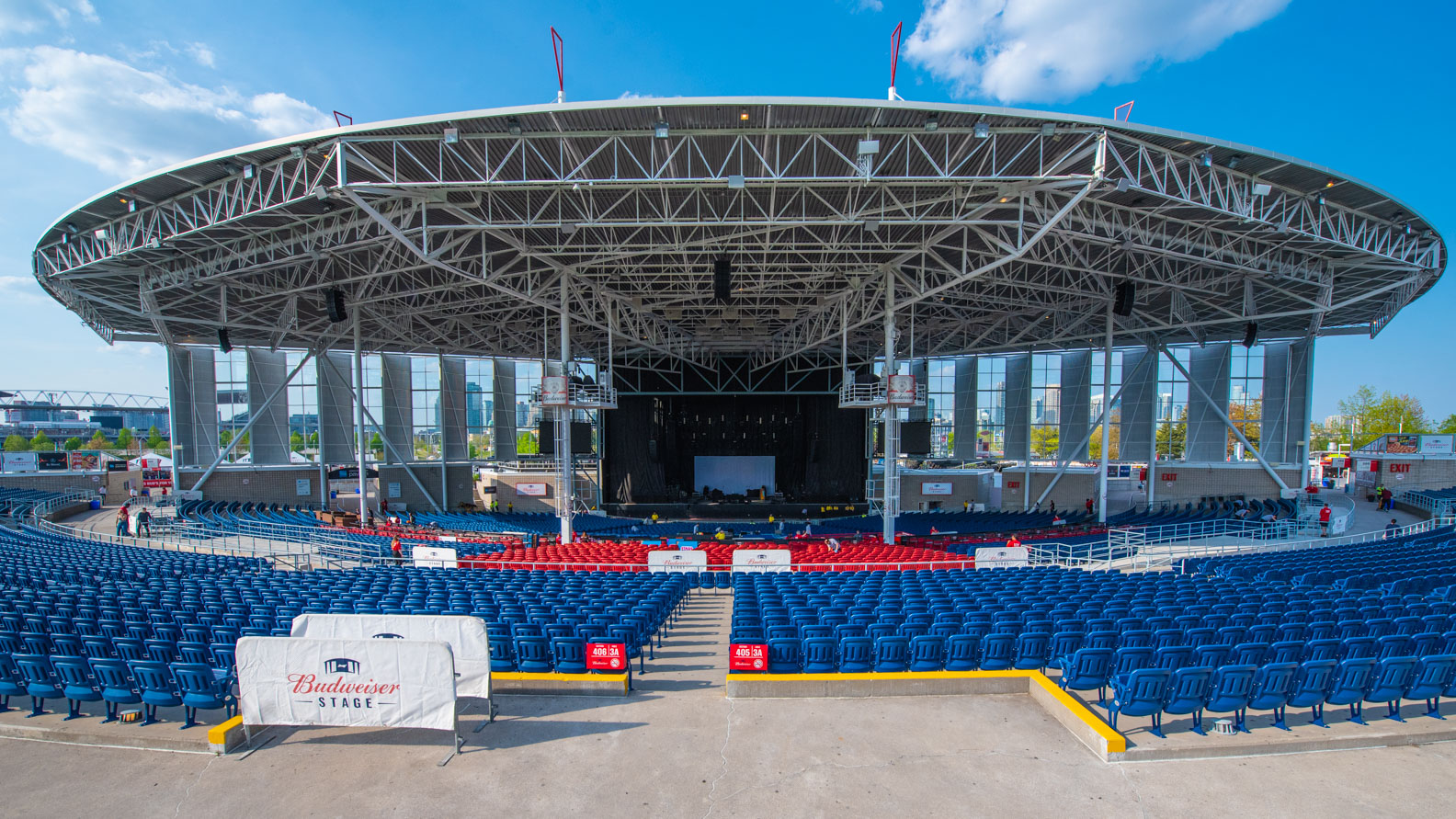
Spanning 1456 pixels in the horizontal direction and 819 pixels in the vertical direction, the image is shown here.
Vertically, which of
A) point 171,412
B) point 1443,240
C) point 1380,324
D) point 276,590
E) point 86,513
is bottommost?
point 86,513

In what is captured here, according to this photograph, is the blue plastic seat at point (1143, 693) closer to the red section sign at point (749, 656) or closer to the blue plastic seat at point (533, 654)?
the red section sign at point (749, 656)

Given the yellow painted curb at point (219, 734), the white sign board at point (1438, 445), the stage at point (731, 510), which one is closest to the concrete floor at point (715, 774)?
the yellow painted curb at point (219, 734)

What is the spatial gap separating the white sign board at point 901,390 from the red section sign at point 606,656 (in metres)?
15.3

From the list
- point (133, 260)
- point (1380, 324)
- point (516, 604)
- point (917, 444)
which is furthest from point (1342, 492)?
point (133, 260)

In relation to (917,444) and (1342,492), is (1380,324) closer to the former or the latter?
(1342,492)

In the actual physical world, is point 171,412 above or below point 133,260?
below

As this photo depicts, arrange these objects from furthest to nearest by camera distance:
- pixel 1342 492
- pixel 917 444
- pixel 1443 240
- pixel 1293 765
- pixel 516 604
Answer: pixel 1342 492, pixel 917 444, pixel 1443 240, pixel 516 604, pixel 1293 765

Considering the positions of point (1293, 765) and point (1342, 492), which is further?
point (1342, 492)

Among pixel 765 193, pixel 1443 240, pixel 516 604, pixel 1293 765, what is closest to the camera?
pixel 1293 765

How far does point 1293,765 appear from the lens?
4.82 meters

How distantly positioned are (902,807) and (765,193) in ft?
49.7

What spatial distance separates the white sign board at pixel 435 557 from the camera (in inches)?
618

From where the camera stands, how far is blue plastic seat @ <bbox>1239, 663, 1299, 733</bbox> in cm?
527

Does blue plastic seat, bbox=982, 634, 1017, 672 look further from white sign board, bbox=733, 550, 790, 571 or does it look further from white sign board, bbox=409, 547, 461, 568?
white sign board, bbox=409, 547, 461, 568
